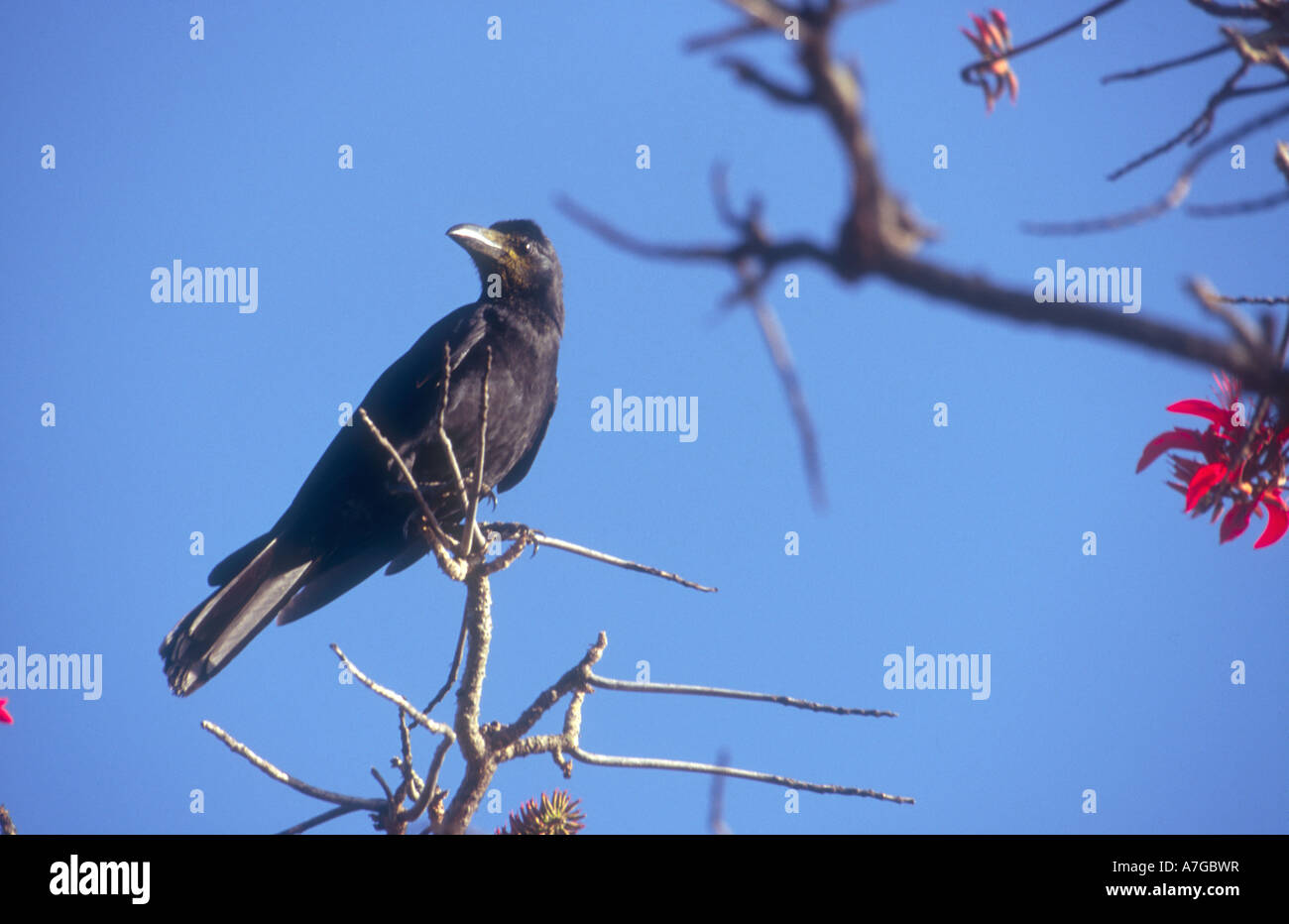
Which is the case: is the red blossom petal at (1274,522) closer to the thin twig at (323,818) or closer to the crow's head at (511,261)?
the thin twig at (323,818)

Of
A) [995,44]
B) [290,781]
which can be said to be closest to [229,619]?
[290,781]

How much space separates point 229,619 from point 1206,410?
3919 millimetres

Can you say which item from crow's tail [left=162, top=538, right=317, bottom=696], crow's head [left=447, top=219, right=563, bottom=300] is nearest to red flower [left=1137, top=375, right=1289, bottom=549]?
crow's tail [left=162, top=538, right=317, bottom=696]

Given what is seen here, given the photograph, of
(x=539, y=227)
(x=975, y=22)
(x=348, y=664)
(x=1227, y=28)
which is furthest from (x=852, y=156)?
(x=539, y=227)

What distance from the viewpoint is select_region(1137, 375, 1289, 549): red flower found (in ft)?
6.45

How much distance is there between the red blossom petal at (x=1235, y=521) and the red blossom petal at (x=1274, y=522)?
0.04 metres

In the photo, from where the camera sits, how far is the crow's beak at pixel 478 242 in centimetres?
563

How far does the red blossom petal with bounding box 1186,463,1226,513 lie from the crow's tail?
381 cm

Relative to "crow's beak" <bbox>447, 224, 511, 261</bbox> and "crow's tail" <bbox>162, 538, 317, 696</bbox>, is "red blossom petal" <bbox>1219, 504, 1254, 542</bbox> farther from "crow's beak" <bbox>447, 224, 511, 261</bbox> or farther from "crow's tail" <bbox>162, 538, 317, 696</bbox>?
"crow's beak" <bbox>447, 224, 511, 261</bbox>

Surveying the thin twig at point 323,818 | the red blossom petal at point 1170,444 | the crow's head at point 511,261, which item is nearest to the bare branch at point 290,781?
the thin twig at point 323,818

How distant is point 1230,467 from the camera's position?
1.94m
